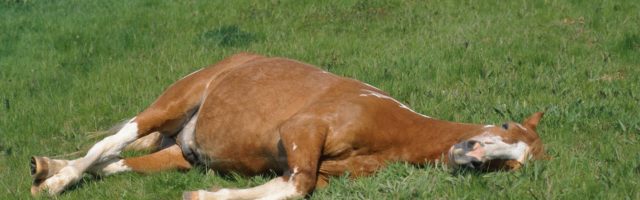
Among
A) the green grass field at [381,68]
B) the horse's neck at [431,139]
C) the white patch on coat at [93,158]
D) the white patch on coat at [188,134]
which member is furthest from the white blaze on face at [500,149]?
the white patch on coat at [93,158]

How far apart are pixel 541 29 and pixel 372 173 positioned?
18.3ft

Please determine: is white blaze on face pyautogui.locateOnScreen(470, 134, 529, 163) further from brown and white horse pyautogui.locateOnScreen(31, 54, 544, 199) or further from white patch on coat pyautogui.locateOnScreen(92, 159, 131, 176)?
white patch on coat pyautogui.locateOnScreen(92, 159, 131, 176)

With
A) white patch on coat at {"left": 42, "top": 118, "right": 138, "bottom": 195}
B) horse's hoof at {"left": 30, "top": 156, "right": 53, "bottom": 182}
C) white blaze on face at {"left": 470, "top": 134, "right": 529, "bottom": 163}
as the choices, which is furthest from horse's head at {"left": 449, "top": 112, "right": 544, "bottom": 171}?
horse's hoof at {"left": 30, "top": 156, "right": 53, "bottom": 182}

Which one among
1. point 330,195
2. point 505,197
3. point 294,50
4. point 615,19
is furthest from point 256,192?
point 615,19

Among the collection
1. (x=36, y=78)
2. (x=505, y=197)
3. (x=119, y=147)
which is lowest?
(x=36, y=78)

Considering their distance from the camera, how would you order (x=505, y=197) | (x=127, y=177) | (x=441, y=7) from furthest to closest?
(x=441, y=7)
(x=127, y=177)
(x=505, y=197)

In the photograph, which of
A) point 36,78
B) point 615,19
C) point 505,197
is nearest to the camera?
point 505,197

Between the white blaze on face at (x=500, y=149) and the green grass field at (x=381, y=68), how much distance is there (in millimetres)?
118

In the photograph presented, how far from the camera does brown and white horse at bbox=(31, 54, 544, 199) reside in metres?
5.47

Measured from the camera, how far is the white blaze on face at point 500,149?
5184mm

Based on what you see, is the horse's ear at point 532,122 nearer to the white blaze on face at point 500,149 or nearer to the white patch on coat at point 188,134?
the white blaze on face at point 500,149

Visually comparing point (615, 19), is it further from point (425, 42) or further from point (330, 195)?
point (330, 195)

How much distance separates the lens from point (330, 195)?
5.50m

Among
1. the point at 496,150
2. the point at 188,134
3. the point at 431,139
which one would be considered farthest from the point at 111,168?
the point at 496,150
